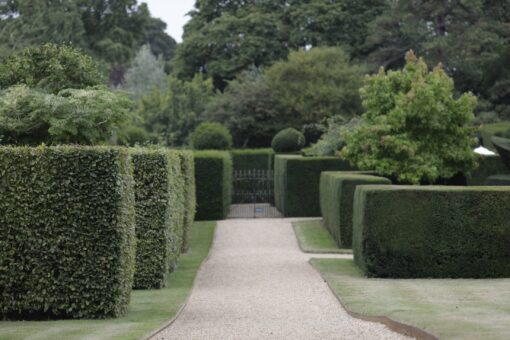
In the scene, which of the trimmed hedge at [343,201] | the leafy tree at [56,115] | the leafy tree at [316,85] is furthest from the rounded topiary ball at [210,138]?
the leafy tree at [56,115]

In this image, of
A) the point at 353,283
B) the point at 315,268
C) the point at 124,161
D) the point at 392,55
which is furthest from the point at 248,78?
the point at 124,161

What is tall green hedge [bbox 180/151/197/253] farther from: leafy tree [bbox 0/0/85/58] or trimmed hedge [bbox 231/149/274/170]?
leafy tree [bbox 0/0/85/58]

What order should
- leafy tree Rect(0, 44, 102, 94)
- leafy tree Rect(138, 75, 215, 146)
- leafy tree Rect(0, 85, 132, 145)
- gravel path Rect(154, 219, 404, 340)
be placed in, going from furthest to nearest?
leafy tree Rect(138, 75, 215, 146) < leafy tree Rect(0, 44, 102, 94) < leafy tree Rect(0, 85, 132, 145) < gravel path Rect(154, 219, 404, 340)

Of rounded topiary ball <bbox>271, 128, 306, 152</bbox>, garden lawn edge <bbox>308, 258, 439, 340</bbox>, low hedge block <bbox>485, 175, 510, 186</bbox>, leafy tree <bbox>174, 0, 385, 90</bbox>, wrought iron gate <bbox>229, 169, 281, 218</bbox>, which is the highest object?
leafy tree <bbox>174, 0, 385, 90</bbox>

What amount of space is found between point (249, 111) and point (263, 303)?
1488 inches

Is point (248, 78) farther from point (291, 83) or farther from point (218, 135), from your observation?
point (218, 135)

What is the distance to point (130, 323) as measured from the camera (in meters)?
14.1

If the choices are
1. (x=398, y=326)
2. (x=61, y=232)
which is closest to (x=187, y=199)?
(x=61, y=232)

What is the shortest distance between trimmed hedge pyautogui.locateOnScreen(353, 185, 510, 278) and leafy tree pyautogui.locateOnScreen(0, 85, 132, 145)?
21.5 ft

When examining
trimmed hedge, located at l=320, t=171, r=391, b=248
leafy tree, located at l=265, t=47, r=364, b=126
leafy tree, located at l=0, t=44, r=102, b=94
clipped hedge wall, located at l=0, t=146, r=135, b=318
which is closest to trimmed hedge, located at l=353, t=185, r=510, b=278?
trimmed hedge, located at l=320, t=171, r=391, b=248

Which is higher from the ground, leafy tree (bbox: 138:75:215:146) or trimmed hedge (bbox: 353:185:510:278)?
leafy tree (bbox: 138:75:215:146)

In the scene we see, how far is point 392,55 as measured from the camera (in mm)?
57562

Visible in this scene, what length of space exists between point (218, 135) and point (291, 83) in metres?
9.95

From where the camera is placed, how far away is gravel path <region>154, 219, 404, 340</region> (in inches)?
531
